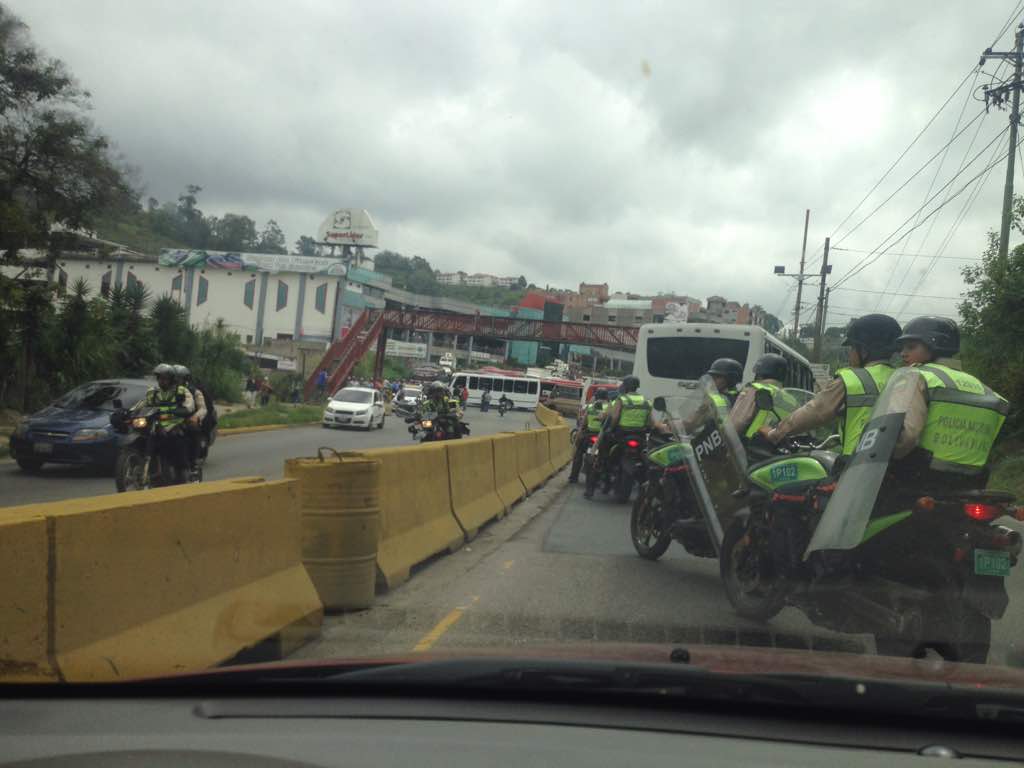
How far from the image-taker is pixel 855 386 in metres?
5.78

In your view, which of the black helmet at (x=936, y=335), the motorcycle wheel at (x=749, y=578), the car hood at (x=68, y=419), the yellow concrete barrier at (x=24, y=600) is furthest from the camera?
the car hood at (x=68, y=419)

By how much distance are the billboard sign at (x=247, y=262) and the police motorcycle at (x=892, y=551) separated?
79.0 meters

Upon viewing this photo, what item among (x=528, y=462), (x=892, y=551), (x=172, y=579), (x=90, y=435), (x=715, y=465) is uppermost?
(x=715, y=465)

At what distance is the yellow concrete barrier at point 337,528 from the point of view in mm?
6582

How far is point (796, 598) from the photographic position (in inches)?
234

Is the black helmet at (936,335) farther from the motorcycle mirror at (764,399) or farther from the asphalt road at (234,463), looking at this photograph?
the asphalt road at (234,463)

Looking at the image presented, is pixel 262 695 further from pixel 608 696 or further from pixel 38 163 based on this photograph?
pixel 38 163

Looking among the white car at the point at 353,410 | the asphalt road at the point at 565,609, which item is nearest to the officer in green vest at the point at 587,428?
the asphalt road at the point at 565,609

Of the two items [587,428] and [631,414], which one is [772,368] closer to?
[631,414]

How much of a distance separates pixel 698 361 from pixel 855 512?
621 inches

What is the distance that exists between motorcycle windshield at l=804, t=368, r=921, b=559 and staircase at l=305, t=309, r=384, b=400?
158ft

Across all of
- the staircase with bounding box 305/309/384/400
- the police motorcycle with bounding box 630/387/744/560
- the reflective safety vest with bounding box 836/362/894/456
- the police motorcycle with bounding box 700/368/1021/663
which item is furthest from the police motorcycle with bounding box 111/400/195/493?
the staircase with bounding box 305/309/384/400

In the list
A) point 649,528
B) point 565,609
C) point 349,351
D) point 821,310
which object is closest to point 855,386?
point 565,609

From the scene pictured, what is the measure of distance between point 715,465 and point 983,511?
262cm
